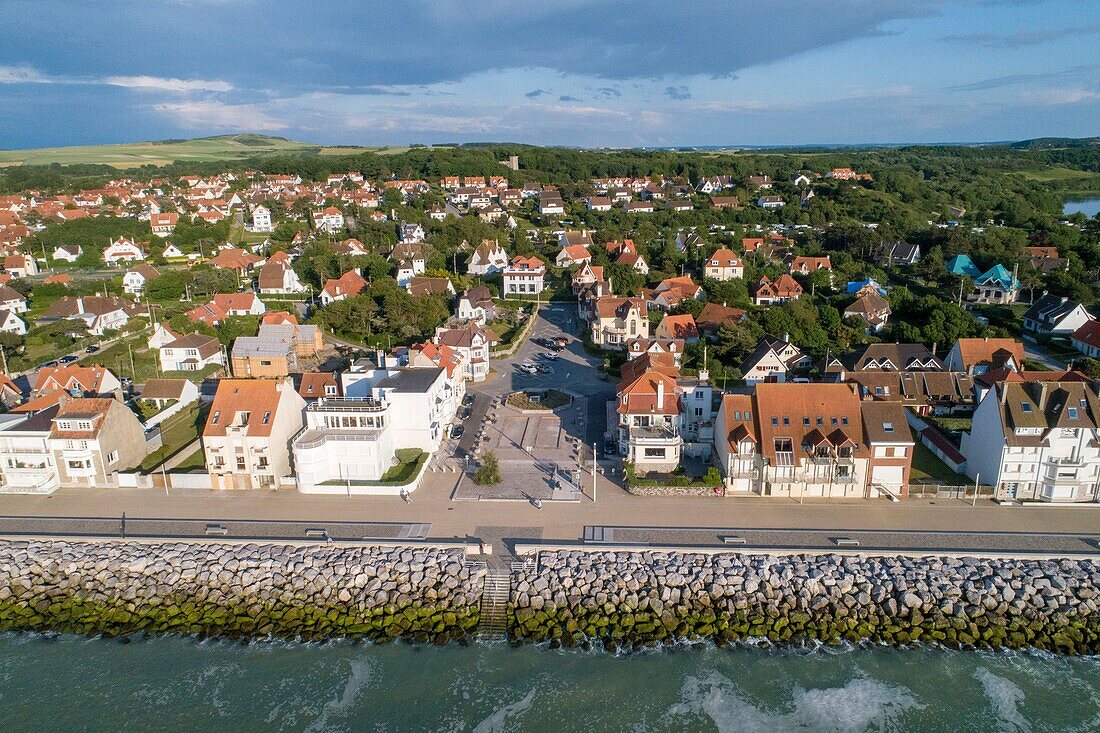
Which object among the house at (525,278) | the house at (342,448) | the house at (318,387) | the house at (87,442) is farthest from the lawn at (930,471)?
the house at (525,278)

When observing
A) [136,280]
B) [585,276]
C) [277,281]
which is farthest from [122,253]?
[585,276]

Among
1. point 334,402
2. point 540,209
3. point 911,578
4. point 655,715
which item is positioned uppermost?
point 540,209

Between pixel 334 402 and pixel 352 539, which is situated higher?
pixel 334 402

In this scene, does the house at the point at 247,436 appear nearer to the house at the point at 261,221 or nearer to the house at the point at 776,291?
the house at the point at 776,291

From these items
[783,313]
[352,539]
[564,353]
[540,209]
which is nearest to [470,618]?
[352,539]

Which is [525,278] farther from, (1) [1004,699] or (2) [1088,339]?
(1) [1004,699]

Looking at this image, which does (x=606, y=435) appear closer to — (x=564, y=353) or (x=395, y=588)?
(x=395, y=588)
